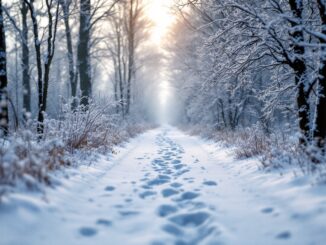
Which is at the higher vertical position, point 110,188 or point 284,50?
point 284,50

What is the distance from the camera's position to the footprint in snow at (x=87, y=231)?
230cm

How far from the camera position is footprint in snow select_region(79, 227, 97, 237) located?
230 cm

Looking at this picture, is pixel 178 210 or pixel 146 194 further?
pixel 146 194

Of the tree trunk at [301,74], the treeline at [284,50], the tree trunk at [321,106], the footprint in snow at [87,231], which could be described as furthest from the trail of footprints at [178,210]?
the tree trunk at [301,74]

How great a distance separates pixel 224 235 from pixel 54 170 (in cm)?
250

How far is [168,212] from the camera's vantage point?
2850 mm

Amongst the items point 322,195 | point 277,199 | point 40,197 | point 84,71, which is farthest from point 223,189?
point 84,71

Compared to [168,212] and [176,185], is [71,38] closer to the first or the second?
[176,185]

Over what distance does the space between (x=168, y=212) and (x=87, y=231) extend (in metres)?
0.86

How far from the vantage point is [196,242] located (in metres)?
2.24

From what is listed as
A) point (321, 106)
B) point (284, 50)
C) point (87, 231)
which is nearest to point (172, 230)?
point (87, 231)

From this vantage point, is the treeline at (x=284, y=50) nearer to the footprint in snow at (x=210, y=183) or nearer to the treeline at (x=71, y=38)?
the footprint in snow at (x=210, y=183)

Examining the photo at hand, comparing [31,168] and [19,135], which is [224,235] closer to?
[31,168]

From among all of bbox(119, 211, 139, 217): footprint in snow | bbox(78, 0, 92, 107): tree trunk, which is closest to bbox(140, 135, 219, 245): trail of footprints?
bbox(119, 211, 139, 217): footprint in snow
